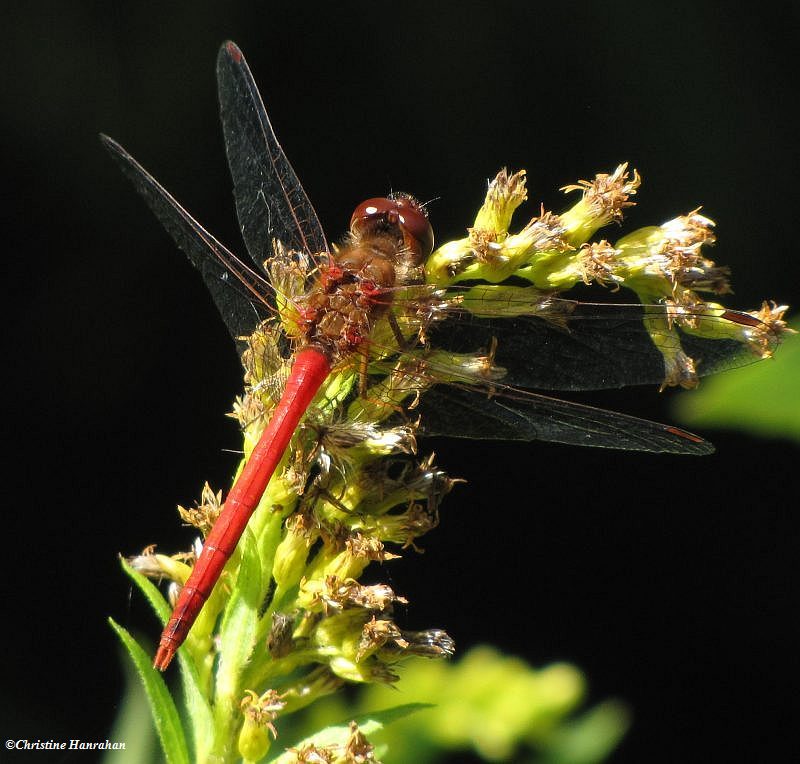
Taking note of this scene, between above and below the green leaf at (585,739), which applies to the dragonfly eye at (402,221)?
above

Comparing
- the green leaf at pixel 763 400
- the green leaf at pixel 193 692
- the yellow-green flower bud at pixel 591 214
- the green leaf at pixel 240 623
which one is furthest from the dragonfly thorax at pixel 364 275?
the green leaf at pixel 763 400

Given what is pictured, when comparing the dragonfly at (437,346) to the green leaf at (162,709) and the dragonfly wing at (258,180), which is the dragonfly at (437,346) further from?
the green leaf at (162,709)

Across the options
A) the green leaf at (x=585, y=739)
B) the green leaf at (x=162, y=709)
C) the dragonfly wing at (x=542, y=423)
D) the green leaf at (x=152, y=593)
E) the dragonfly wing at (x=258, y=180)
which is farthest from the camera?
the green leaf at (x=585, y=739)

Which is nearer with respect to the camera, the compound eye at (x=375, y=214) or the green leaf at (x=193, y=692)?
the green leaf at (x=193, y=692)

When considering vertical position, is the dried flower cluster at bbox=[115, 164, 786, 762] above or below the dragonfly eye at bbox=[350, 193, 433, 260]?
below

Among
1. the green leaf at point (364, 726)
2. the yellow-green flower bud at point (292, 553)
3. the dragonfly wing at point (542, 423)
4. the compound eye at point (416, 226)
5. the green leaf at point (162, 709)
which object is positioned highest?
the compound eye at point (416, 226)

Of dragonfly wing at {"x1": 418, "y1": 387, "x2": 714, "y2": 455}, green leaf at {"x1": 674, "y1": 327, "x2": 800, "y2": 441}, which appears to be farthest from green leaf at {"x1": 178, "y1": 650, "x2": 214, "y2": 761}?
green leaf at {"x1": 674, "y1": 327, "x2": 800, "y2": 441}

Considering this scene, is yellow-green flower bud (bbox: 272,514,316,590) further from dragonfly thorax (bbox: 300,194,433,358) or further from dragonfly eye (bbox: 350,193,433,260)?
dragonfly eye (bbox: 350,193,433,260)
